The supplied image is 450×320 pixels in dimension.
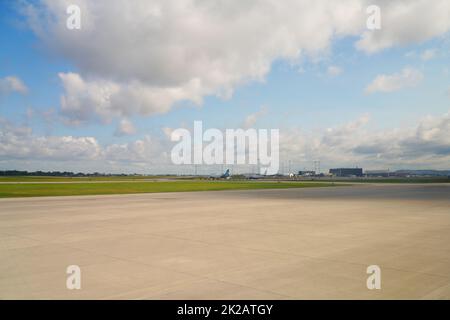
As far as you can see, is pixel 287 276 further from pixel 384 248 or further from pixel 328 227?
pixel 328 227

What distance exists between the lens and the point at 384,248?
34.1 feet

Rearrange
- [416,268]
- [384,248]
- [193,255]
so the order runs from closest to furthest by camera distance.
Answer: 1. [416,268]
2. [193,255]
3. [384,248]

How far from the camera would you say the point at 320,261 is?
29.1ft

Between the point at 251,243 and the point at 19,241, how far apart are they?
7.42 metres

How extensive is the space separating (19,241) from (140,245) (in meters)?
4.12

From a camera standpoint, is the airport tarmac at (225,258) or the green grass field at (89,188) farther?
the green grass field at (89,188)

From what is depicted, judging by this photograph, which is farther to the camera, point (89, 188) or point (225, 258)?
point (89, 188)

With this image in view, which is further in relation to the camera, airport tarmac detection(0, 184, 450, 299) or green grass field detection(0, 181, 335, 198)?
green grass field detection(0, 181, 335, 198)

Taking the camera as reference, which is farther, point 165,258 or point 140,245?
point 140,245

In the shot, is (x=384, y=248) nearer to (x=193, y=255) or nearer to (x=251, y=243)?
(x=251, y=243)
